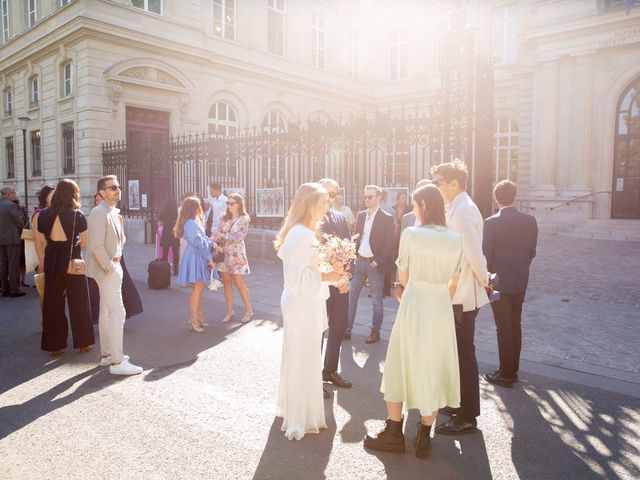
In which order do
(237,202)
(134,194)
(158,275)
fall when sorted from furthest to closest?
(134,194), (158,275), (237,202)

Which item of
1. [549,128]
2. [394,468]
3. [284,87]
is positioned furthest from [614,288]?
[284,87]

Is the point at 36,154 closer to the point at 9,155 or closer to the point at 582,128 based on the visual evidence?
the point at 9,155

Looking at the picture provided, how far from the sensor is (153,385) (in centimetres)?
482

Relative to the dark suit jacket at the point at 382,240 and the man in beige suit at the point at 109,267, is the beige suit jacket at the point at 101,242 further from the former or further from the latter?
the dark suit jacket at the point at 382,240

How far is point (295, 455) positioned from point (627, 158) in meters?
20.3

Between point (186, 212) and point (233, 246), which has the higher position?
point (186, 212)

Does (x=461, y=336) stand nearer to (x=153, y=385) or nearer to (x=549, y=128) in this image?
(x=153, y=385)

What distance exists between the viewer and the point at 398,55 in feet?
105

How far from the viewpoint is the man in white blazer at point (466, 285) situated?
3.90 metres

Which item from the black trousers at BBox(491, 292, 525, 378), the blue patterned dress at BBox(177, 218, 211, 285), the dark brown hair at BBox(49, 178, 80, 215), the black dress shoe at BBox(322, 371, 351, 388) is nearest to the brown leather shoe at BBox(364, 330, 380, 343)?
the black dress shoe at BBox(322, 371, 351, 388)

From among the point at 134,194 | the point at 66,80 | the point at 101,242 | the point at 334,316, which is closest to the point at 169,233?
the point at 101,242

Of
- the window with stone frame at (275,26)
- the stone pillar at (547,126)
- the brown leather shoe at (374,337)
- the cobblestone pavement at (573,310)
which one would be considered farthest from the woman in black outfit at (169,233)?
the window with stone frame at (275,26)

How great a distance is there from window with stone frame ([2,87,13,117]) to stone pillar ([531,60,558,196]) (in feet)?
77.7

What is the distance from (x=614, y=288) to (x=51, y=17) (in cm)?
2192
